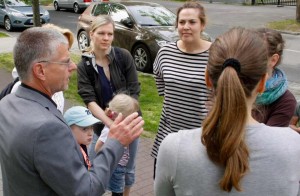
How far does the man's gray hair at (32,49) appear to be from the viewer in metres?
2.05

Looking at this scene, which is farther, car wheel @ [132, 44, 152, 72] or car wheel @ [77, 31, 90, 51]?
car wheel @ [77, 31, 90, 51]

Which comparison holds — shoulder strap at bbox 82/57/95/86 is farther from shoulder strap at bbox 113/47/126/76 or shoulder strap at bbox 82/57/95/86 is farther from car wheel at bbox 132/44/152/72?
car wheel at bbox 132/44/152/72

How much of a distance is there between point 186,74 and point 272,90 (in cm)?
80

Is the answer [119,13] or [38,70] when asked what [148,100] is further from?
[38,70]

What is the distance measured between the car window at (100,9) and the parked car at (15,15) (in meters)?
6.23

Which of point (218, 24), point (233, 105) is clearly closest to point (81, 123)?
point (233, 105)

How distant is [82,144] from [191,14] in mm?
1381

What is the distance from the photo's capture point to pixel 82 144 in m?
3.07

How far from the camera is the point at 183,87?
321 cm

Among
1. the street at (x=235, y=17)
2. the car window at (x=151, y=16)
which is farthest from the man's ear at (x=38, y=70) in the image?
the street at (x=235, y=17)

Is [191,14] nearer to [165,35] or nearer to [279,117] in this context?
[279,117]

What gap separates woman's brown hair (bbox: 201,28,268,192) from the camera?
1.46 metres

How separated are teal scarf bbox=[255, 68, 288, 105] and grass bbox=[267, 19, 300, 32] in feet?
48.9

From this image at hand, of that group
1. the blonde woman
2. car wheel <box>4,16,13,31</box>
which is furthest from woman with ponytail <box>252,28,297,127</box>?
car wheel <box>4,16,13,31</box>
